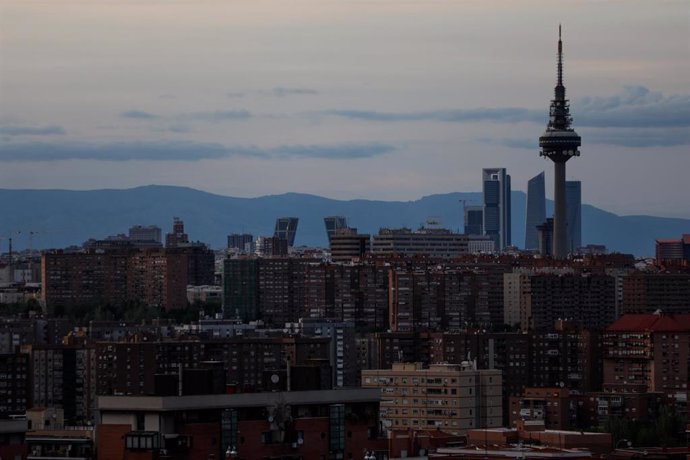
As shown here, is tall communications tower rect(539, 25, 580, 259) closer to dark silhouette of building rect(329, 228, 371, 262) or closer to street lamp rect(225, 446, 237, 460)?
dark silhouette of building rect(329, 228, 371, 262)

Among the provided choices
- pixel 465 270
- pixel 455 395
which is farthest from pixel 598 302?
pixel 455 395

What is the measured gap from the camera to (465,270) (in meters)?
128

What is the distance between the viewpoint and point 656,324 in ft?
301

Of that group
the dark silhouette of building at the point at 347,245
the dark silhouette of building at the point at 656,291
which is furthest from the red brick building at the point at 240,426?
the dark silhouette of building at the point at 347,245

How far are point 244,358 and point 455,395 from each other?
19.9 meters

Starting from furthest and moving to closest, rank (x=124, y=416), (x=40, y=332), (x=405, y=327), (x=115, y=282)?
1. (x=115, y=282)
2. (x=405, y=327)
3. (x=40, y=332)
4. (x=124, y=416)

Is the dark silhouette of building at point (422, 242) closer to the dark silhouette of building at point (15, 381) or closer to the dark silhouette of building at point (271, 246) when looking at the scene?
the dark silhouette of building at point (271, 246)

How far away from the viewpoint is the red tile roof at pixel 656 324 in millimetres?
90688

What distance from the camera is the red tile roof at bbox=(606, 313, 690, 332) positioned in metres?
90.7

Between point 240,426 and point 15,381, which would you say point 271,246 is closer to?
point 15,381

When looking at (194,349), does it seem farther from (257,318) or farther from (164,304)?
(164,304)

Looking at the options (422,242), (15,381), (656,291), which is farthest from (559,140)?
(15,381)

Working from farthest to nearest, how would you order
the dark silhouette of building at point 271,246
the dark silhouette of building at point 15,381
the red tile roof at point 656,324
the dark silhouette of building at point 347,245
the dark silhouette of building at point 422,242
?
the dark silhouette of building at point 271,246, the dark silhouette of building at point 422,242, the dark silhouette of building at point 347,245, the red tile roof at point 656,324, the dark silhouette of building at point 15,381

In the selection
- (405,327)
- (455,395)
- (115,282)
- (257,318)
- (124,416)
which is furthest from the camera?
(115,282)
